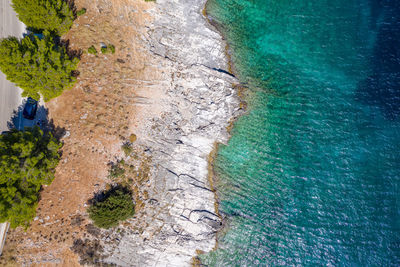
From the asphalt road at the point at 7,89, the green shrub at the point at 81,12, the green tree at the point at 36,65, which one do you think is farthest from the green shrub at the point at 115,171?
the green shrub at the point at 81,12

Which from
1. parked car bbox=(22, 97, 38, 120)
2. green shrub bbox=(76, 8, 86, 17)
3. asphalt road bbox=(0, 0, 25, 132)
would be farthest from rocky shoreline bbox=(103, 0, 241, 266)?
asphalt road bbox=(0, 0, 25, 132)

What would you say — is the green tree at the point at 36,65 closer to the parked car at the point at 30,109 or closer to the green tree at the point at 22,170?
the parked car at the point at 30,109

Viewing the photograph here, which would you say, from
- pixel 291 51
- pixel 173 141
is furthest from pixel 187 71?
pixel 291 51

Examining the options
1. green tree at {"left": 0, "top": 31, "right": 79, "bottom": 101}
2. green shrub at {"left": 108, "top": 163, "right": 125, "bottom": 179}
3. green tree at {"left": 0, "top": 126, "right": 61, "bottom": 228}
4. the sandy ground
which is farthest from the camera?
green shrub at {"left": 108, "top": 163, "right": 125, "bottom": 179}

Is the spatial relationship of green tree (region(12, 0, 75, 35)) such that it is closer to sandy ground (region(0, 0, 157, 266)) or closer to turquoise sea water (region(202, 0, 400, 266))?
sandy ground (region(0, 0, 157, 266))

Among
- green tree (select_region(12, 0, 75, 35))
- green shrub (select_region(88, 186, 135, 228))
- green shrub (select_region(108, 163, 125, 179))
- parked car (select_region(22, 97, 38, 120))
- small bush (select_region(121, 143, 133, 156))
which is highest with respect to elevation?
green tree (select_region(12, 0, 75, 35))

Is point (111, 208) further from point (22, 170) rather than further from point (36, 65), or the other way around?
point (36, 65)

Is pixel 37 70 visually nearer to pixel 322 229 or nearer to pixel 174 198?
pixel 174 198
